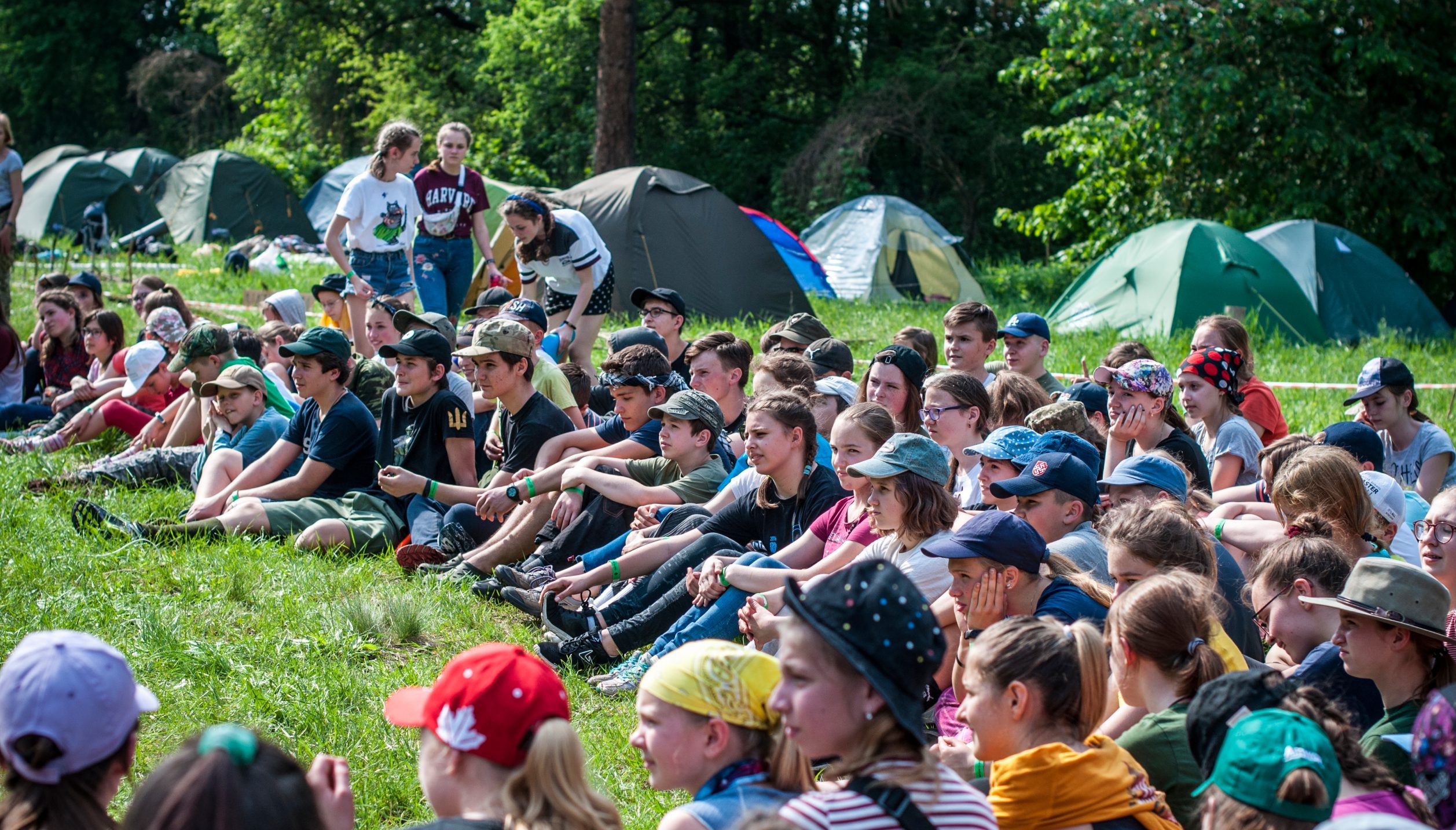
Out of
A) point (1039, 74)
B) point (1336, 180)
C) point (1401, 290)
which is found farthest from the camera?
point (1039, 74)

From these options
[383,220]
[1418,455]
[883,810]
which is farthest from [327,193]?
[883,810]

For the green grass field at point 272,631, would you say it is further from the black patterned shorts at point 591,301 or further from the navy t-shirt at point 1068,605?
the black patterned shorts at point 591,301

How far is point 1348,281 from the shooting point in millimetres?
13180

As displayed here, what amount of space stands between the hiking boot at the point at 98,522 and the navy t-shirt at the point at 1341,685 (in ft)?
18.2

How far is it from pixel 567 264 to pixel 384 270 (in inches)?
62.2

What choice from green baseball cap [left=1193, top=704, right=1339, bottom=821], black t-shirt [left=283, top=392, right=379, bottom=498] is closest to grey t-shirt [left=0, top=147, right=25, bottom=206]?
black t-shirt [left=283, top=392, right=379, bottom=498]

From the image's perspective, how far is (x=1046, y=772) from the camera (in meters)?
2.58

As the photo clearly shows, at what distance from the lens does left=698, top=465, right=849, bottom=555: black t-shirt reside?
16.7ft

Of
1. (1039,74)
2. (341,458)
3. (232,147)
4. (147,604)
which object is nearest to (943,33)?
(1039,74)

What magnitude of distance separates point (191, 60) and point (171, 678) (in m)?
33.5

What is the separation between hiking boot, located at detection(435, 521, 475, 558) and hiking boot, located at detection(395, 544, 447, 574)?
0.11 ft

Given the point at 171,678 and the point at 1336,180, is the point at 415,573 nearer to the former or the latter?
the point at 171,678

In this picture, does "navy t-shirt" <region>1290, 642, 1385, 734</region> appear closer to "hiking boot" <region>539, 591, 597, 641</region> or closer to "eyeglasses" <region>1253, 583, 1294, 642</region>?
"eyeglasses" <region>1253, 583, 1294, 642</region>

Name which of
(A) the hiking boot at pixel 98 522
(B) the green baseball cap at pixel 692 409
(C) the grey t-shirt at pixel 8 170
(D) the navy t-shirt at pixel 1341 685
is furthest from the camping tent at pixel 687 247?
(D) the navy t-shirt at pixel 1341 685
